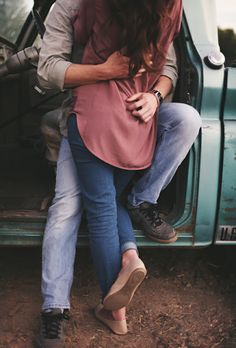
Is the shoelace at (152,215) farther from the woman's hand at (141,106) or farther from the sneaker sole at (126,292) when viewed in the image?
the woman's hand at (141,106)

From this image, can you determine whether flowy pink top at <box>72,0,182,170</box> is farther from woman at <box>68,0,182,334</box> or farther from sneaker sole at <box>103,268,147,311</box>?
sneaker sole at <box>103,268,147,311</box>

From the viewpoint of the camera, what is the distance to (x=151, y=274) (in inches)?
114

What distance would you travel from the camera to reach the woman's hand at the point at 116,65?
6.77ft

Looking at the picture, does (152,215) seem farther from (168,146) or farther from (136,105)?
(136,105)

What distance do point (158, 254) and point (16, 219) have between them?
1.08 m

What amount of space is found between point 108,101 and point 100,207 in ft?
1.43

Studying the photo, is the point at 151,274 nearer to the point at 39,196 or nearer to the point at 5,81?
the point at 39,196

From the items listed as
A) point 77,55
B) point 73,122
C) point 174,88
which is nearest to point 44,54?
point 77,55

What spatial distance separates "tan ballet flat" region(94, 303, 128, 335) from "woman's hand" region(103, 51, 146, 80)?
1093 mm

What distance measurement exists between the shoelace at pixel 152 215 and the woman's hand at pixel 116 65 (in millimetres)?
612

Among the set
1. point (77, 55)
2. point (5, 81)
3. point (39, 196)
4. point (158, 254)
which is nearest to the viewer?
A: point (77, 55)

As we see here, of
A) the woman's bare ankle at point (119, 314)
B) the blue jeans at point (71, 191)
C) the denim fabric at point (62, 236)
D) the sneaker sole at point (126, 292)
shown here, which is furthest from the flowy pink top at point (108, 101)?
the woman's bare ankle at point (119, 314)

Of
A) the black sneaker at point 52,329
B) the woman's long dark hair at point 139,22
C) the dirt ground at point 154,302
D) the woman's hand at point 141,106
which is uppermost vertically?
the woman's long dark hair at point 139,22

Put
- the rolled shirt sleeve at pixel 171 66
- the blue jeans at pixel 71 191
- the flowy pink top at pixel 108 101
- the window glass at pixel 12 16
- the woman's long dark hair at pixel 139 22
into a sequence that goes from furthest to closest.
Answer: the window glass at pixel 12 16, the rolled shirt sleeve at pixel 171 66, the blue jeans at pixel 71 191, the flowy pink top at pixel 108 101, the woman's long dark hair at pixel 139 22
